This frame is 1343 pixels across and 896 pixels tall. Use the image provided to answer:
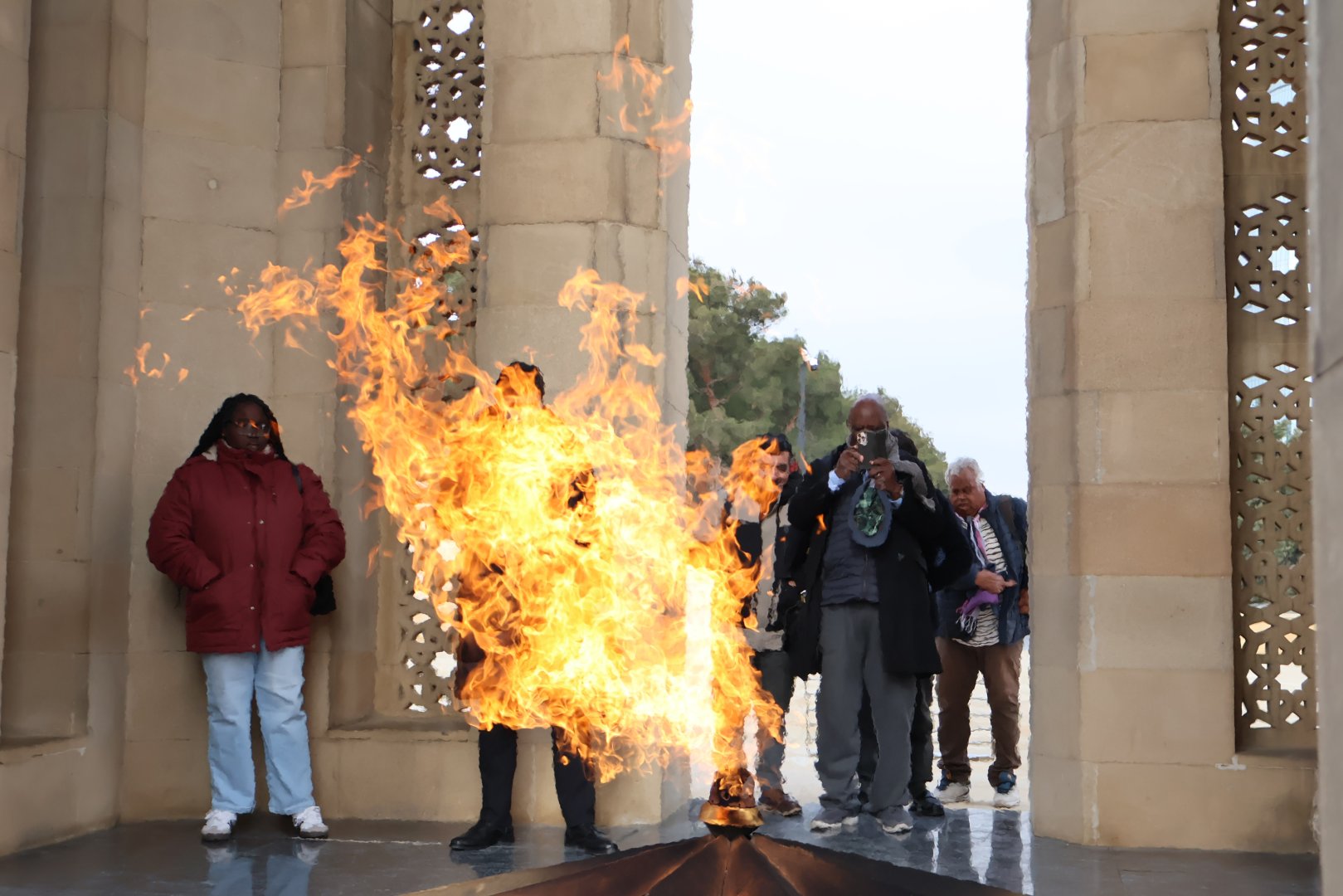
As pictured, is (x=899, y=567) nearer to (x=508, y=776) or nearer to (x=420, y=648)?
(x=508, y=776)

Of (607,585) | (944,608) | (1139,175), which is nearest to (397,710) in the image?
(607,585)

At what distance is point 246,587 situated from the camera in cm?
707

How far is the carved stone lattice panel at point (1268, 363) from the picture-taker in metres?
7.14

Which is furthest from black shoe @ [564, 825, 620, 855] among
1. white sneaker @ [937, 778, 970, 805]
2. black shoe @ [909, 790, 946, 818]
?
white sneaker @ [937, 778, 970, 805]

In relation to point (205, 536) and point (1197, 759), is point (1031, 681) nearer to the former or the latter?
point (1197, 759)

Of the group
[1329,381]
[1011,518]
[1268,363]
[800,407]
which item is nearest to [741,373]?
[800,407]

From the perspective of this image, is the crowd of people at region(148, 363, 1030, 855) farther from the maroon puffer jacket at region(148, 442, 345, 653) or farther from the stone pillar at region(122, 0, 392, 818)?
the stone pillar at region(122, 0, 392, 818)

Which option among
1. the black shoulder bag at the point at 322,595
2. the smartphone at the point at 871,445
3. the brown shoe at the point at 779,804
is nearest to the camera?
the smartphone at the point at 871,445

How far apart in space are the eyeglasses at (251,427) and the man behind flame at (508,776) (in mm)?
1296

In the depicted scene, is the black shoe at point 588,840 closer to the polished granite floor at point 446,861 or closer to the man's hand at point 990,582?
the polished granite floor at point 446,861

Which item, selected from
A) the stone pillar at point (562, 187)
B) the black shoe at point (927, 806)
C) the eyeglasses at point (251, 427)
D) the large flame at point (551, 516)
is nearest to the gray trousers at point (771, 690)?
the large flame at point (551, 516)

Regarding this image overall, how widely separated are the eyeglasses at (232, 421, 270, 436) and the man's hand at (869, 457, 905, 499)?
3058 millimetres

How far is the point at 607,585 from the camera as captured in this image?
644cm

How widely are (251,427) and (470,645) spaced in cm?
160
